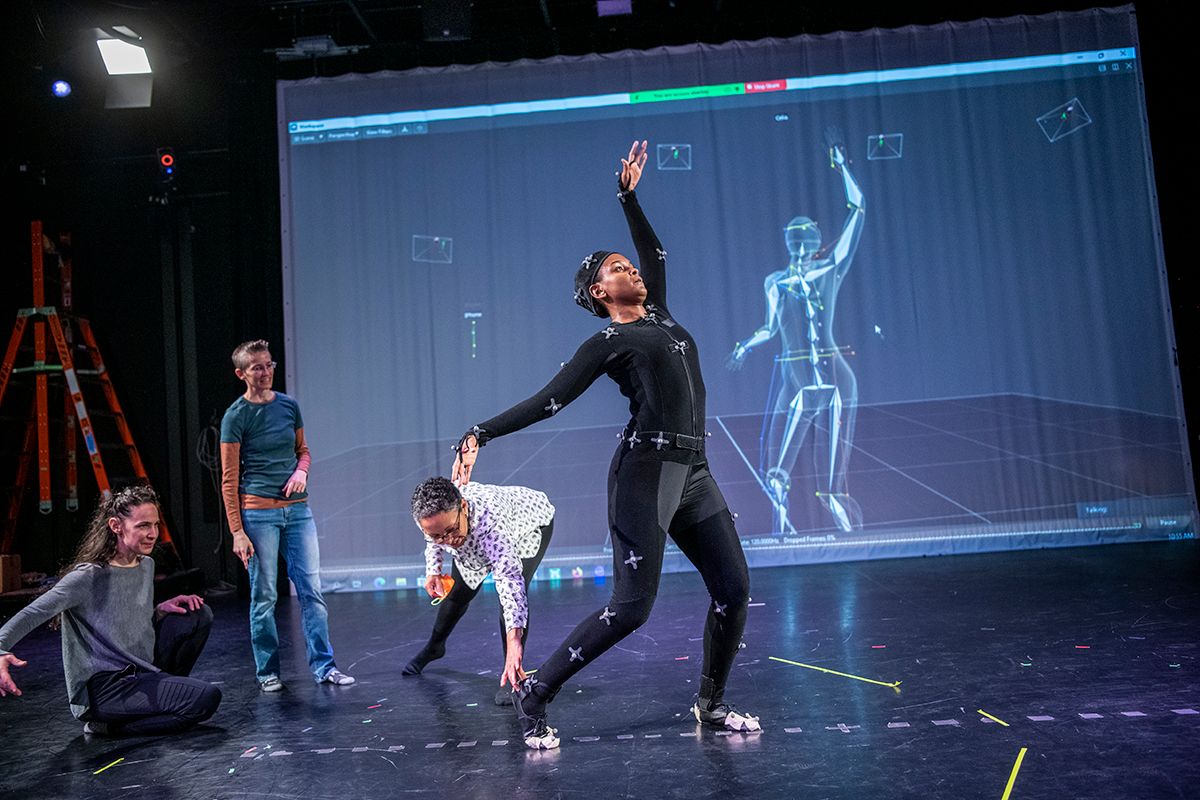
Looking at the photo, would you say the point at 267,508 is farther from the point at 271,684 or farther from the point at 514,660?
the point at 514,660

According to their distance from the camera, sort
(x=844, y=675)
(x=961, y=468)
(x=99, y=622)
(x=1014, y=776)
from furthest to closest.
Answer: (x=961, y=468), (x=844, y=675), (x=99, y=622), (x=1014, y=776)

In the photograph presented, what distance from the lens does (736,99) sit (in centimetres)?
702

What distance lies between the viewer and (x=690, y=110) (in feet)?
23.0

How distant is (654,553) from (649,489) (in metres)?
0.17

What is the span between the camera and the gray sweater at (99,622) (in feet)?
10.0

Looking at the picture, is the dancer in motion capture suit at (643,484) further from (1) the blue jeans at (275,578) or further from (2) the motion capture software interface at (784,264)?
(2) the motion capture software interface at (784,264)

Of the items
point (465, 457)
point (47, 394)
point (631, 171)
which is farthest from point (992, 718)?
point (47, 394)

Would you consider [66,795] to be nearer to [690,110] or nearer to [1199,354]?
[690,110]

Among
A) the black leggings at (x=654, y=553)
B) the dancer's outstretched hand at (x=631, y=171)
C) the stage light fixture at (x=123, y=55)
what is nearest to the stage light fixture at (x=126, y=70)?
the stage light fixture at (x=123, y=55)

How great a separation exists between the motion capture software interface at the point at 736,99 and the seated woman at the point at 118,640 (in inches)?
184

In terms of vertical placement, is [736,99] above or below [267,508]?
above

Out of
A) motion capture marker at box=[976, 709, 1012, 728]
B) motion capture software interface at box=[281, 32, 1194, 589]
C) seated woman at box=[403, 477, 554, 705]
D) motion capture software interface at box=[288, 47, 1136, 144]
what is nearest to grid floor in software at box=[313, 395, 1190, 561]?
motion capture software interface at box=[281, 32, 1194, 589]

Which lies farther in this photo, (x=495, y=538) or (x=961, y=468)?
(x=961, y=468)

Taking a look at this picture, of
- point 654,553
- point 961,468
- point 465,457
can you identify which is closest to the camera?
point 465,457
